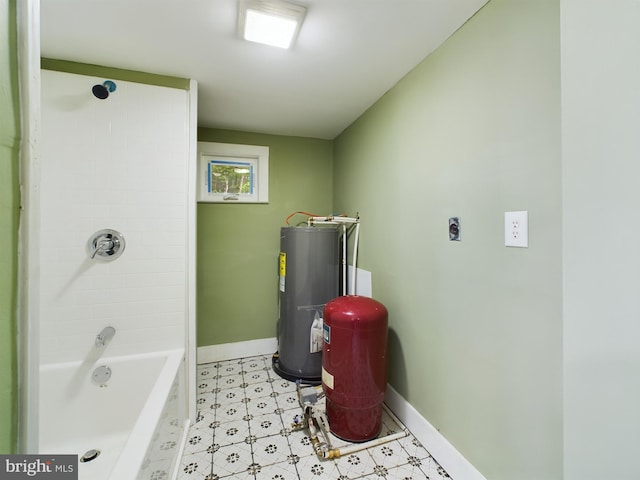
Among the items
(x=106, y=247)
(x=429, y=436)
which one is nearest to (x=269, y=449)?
(x=429, y=436)

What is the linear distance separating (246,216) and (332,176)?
991 mm

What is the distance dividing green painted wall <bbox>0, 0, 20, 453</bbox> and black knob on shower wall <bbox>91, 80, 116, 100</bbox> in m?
1.48

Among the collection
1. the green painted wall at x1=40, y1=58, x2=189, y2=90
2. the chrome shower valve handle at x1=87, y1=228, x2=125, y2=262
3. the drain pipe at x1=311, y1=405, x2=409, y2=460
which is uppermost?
the green painted wall at x1=40, y1=58, x2=189, y2=90

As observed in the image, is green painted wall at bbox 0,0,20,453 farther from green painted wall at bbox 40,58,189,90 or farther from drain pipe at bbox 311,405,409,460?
green painted wall at bbox 40,58,189,90

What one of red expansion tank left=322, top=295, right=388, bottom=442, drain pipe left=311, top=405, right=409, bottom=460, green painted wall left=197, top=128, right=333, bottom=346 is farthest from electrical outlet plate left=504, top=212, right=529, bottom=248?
green painted wall left=197, top=128, right=333, bottom=346

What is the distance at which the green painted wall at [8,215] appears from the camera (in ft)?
1.26

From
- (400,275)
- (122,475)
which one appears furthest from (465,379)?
(122,475)

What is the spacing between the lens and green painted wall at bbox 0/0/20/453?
385mm

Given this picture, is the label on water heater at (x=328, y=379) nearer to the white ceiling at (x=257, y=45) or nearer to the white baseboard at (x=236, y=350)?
the white baseboard at (x=236, y=350)

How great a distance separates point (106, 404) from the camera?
1536mm

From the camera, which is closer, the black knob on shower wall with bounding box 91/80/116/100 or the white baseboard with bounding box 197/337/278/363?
the black knob on shower wall with bounding box 91/80/116/100

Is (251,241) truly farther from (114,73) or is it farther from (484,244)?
(484,244)

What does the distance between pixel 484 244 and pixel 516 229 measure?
0.16 m

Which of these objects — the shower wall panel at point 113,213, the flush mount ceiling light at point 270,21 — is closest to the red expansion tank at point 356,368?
the shower wall panel at point 113,213
